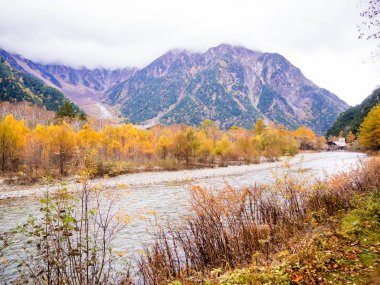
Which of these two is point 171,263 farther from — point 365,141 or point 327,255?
point 365,141

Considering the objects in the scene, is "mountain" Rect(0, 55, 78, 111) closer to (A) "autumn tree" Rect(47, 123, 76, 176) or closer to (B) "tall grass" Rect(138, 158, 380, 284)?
(A) "autumn tree" Rect(47, 123, 76, 176)

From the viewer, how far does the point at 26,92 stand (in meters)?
136

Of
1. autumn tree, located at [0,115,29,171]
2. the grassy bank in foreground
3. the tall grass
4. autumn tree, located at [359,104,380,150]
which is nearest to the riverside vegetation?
autumn tree, located at [0,115,29,171]

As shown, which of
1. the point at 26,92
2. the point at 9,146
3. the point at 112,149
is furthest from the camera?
the point at 26,92

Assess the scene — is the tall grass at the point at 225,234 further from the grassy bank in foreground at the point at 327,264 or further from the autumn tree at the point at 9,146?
the autumn tree at the point at 9,146

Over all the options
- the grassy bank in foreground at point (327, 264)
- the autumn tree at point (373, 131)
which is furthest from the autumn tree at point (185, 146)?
the grassy bank in foreground at point (327, 264)

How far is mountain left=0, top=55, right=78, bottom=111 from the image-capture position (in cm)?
12604

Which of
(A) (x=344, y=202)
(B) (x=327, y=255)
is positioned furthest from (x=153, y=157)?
(B) (x=327, y=255)

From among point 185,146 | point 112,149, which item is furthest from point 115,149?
point 185,146

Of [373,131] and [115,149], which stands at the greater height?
[373,131]

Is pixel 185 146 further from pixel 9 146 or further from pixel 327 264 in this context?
pixel 327 264

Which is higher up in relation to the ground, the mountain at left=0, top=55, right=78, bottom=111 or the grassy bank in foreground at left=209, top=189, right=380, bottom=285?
the mountain at left=0, top=55, right=78, bottom=111

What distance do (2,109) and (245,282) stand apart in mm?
97762

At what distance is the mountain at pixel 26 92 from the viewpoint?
414 feet
